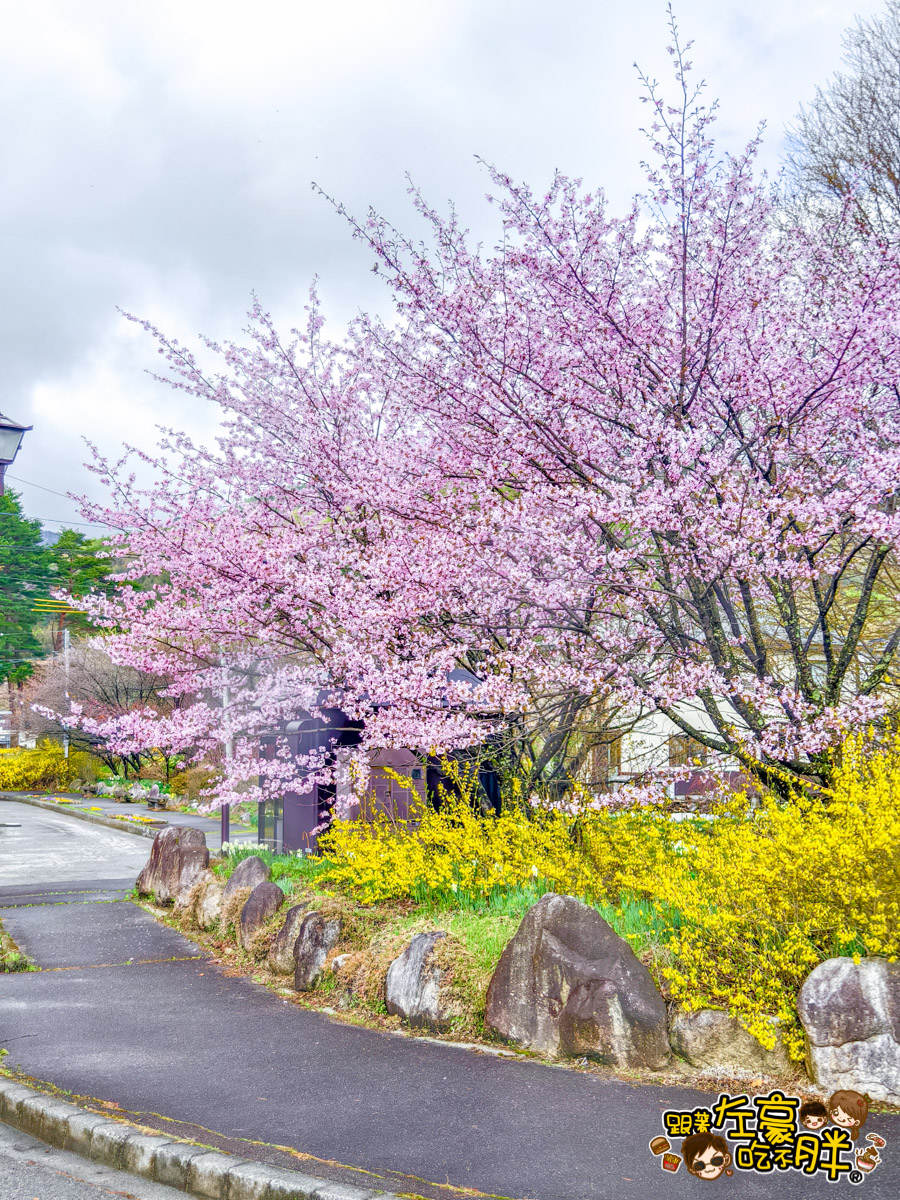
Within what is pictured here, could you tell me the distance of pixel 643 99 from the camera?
6.04 metres

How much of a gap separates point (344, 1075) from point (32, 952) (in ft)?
16.7

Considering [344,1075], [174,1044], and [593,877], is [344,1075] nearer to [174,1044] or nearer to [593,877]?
[174,1044]

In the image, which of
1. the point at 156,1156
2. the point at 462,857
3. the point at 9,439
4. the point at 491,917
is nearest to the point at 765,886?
the point at 491,917

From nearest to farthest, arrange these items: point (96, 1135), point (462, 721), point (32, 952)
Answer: point (96, 1135), point (462, 721), point (32, 952)

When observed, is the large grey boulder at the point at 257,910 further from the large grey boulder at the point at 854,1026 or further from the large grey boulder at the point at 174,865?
the large grey boulder at the point at 854,1026

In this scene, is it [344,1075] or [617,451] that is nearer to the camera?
[344,1075]

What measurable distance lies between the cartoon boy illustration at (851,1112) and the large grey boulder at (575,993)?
41.5 inches

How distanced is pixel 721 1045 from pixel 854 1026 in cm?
67

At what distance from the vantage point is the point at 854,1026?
14.1 ft

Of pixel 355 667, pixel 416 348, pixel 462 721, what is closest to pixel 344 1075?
pixel 462 721

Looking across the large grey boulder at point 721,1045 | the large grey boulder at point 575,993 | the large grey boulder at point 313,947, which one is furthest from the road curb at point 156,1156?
the large grey boulder at point 313,947

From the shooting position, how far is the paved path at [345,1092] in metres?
3.70

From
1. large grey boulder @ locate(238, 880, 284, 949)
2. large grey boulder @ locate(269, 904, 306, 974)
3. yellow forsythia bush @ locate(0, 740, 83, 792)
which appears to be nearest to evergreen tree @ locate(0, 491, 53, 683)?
yellow forsythia bush @ locate(0, 740, 83, 792)

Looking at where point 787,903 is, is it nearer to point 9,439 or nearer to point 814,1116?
point 814,1116
